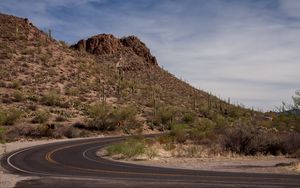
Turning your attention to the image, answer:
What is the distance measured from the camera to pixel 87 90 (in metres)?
81.4

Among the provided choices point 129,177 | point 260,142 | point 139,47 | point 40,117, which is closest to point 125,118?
point 40,117

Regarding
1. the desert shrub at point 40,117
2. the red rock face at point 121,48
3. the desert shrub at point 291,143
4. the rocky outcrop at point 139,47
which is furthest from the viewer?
the rocky outcrop at point 139,47

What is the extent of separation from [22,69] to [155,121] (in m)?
25.4

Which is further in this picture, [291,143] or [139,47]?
[139,47]

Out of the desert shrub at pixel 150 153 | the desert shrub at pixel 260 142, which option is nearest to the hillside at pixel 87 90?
the desert shrub at pixel 260 142

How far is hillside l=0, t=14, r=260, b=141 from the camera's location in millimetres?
63672

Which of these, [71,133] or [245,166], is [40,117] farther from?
[245,166]

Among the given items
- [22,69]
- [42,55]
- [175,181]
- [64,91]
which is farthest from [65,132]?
[175,181]

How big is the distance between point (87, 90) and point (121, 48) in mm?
33468

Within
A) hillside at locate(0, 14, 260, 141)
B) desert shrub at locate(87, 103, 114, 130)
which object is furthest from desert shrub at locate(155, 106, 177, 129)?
desert shrub at locate(87, 103, 114, 130)

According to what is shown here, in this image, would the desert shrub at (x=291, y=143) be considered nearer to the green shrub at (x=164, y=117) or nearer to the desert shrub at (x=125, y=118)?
the desert shrub at (x=125, y=118)

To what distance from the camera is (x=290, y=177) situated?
1944 centimetres

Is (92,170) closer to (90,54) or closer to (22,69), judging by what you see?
(22,69)

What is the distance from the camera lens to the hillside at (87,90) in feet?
209
